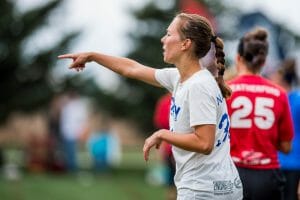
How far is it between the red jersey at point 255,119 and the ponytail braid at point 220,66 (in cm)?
81

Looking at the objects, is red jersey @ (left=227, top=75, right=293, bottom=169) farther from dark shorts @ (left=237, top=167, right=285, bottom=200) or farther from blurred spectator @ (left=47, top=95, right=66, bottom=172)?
blurred spectator @ (left=47, top=95, right=66, bottom=172)

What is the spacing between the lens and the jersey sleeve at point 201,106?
5403mm

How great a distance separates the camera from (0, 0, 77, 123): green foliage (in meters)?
25.4

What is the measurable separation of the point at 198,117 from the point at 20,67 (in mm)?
21069

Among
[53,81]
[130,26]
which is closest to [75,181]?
[53,81]

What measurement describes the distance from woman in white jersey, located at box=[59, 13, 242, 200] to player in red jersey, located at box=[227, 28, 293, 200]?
85cm

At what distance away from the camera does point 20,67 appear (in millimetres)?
26000

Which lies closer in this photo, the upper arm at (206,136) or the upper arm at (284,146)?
the upper arm at (206,136)

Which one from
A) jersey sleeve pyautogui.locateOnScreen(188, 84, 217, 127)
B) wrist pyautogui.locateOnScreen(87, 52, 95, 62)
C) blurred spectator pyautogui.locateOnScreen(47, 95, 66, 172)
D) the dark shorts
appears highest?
blurred spectator pyautogui.locateOnScreen(47, 95, 66, 172)

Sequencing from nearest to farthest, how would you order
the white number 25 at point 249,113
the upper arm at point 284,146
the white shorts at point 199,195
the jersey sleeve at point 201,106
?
the jersey sleeve at point 201,106, the white shorts at point 199,195, the white number 25 at point 249,113, the upper arm at point 284,146

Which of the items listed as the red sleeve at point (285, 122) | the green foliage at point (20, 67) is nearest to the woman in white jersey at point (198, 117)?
the red sleeve at point (285, 122)

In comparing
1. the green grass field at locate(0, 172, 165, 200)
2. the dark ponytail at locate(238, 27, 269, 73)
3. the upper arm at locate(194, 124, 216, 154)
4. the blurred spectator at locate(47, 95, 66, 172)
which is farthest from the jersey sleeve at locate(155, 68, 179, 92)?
the blurred spectator at locate(47, 95, 66, 172)

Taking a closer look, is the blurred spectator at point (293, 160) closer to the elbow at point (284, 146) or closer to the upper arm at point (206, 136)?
the elbow at point (284, 146)

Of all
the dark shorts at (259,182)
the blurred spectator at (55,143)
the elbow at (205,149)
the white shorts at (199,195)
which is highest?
the blurred spectator at (55,143)
